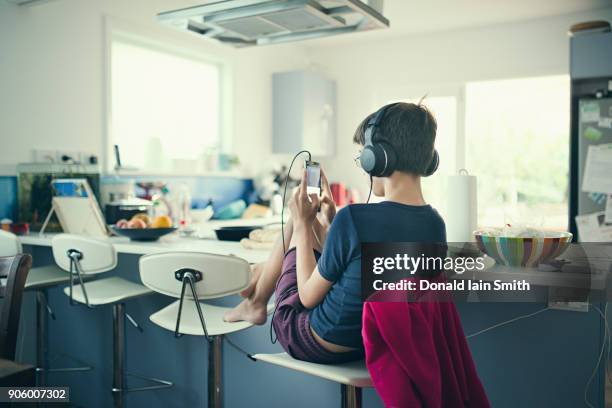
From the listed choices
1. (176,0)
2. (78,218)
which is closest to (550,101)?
(176,0)

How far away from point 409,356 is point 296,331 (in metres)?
0.33

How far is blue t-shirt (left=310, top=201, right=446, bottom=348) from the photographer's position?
4.56 feet

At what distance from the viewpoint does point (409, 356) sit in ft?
4.28

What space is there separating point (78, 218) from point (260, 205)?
1870 mm

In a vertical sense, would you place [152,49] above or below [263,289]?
above

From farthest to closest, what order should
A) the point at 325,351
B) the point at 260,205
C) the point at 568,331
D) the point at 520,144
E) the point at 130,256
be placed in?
the point at 520,144
the point at 260,205
the point at 130,256
the point at 568,331
the point at 325,351

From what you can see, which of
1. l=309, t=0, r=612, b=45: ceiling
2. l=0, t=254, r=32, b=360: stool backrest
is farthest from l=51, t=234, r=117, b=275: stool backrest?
l=309, t=0, r=612, b=45: ceiling

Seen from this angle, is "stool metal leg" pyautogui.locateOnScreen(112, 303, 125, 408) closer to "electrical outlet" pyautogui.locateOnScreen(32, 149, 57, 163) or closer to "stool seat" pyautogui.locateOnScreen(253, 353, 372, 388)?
"stool seat" pyautogui.locateOnScreen(253, 353, 372, 388)

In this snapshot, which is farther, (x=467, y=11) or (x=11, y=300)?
(x=467, y=11)

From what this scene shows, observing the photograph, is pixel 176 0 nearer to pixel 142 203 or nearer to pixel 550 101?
pixel 142 203

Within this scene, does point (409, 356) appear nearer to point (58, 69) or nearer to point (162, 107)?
point (58, 69)

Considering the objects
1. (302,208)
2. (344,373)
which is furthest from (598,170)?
(344,373)

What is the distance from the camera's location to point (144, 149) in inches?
154

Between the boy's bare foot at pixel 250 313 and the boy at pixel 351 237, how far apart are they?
313 millimetres
